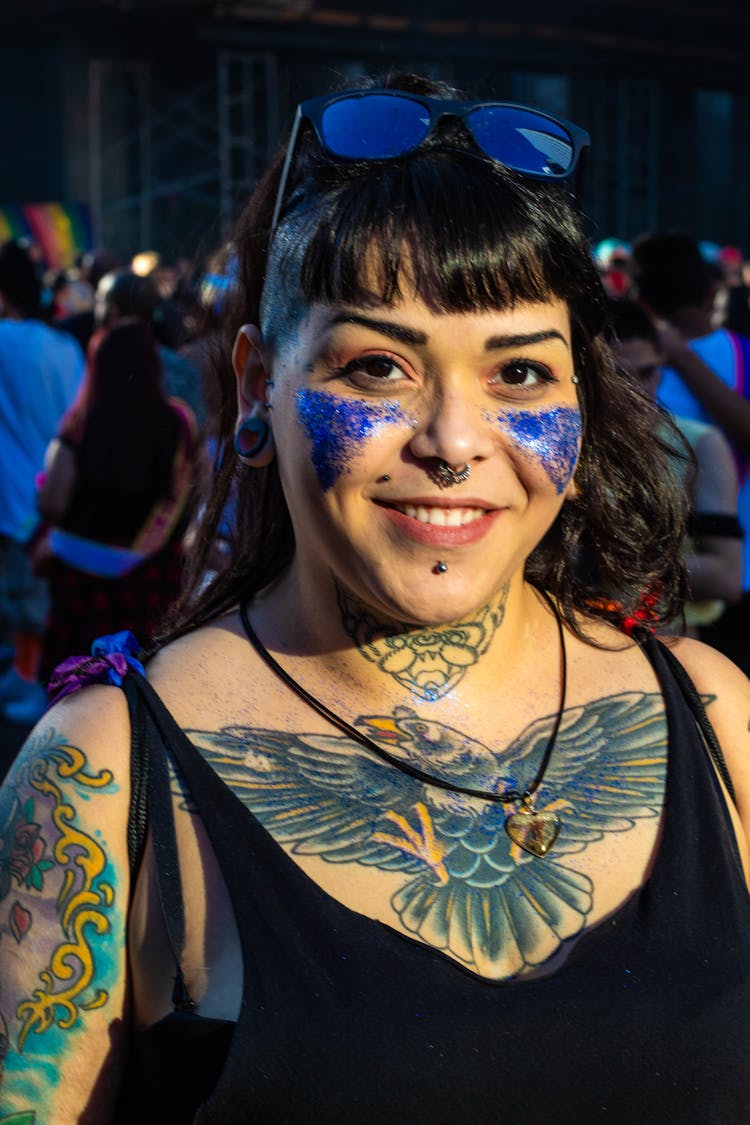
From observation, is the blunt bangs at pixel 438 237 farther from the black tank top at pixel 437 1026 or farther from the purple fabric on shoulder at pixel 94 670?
Result: the black tank top at pixel 437 1026

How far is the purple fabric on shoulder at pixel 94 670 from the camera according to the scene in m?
1.58

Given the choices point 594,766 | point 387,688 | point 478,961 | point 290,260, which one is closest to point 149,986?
point 478,961

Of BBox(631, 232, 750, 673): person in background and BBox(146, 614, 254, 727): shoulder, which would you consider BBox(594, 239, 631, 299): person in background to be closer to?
BBox(631, 232, 750, 673): person in background

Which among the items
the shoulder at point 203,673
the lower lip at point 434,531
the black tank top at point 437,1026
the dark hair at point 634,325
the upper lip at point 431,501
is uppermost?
the upper lip at point 431,501

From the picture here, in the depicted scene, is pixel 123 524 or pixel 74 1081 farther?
Answer: pixel 123 524

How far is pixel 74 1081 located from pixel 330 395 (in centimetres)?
79

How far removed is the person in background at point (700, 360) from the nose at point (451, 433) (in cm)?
275

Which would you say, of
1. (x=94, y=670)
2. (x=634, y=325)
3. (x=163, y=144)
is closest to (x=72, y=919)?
(x=94, y=670)

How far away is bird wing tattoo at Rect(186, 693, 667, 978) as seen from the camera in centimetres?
153

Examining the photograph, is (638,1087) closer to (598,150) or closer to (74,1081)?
(74,1081)

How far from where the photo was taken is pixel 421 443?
1548 mm

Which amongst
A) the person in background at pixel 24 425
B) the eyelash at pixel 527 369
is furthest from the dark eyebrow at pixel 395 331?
the person in background at pixel 24 425

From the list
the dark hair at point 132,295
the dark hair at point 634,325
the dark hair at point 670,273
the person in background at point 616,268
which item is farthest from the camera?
the person in background at point 616,268

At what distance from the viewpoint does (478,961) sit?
149cm
